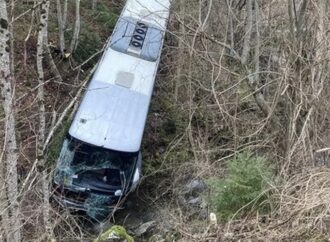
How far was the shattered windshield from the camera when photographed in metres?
11.3

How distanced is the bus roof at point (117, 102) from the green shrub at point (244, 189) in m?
3.93

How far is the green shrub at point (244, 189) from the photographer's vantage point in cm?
742

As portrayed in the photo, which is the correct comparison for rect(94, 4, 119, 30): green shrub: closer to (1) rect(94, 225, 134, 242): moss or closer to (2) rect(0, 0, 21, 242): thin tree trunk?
(2) rect(0, 0, 21, 242): thin tree trunk

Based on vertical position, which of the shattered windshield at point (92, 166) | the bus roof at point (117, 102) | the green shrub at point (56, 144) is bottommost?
the green shrub at point (56, 144)

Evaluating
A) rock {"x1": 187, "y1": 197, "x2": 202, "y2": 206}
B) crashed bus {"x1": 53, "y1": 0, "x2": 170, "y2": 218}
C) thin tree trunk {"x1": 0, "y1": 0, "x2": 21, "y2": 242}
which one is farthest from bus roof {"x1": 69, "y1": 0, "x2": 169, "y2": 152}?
thin tree trunk {"x1": 0, "y1": 0, "x2": 21, "y2": 242}

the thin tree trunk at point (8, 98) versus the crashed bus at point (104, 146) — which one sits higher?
the thin tree trunk at point (8, 98)

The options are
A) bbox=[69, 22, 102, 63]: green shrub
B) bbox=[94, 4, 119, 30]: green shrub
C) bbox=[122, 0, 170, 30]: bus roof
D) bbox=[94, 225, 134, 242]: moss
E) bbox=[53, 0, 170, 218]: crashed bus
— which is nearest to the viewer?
bbox=[94, 225, 134, 242]: moss

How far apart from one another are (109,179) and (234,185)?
4.68 meters

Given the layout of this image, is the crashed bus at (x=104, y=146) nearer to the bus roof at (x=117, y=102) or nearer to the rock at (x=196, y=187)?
the bus roof at (x=117, y=102)

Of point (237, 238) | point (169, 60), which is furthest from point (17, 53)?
point (237, 238)

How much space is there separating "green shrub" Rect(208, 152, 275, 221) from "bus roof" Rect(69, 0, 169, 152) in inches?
155

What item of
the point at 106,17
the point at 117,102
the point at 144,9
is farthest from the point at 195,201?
the point at 106,17

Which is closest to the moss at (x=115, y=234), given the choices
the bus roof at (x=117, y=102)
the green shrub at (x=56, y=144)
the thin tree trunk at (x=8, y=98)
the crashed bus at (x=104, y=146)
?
the thin tree trunk at (x=8, y=98)

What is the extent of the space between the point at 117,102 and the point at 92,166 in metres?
1.66
